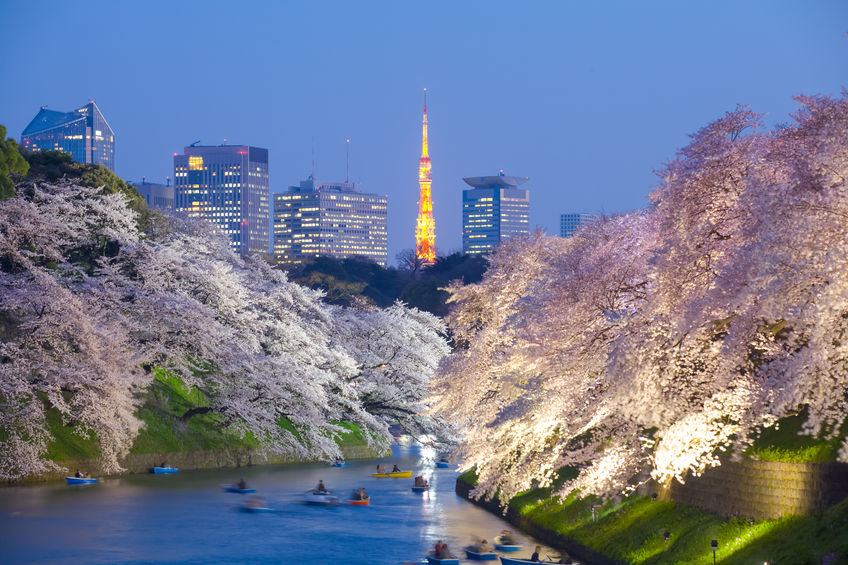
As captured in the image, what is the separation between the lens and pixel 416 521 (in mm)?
34469

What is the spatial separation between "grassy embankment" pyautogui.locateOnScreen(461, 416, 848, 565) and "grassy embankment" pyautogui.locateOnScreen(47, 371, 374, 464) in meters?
21.6

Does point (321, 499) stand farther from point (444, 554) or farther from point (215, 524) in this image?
point (444, 554)

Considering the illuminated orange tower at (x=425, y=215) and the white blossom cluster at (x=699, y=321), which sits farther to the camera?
the illuminated orange tower at (x=425, y=215)

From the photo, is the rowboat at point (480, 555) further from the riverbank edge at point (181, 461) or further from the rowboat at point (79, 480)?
the riverbank edge at point (181, 461)

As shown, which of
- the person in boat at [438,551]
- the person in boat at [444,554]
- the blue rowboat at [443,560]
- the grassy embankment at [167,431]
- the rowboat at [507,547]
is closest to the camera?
the blue rowboat at [443,560]

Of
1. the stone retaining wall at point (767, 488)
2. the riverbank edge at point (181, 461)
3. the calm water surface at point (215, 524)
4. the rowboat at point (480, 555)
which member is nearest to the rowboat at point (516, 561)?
the rowboat at point (480, 555)

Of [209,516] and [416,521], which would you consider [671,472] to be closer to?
[416,521]

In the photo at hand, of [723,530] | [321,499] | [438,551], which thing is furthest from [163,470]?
[723,530]

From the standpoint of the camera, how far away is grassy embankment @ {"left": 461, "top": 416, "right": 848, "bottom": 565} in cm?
1703

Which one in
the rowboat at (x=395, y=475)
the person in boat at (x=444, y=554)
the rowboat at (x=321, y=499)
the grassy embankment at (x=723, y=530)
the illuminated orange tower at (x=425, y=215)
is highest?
the illuminated orange tower at (x=425, y=215)

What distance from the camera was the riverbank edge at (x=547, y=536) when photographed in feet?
79.5

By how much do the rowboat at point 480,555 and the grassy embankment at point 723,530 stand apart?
1963 mm

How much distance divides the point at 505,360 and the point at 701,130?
11114 mm

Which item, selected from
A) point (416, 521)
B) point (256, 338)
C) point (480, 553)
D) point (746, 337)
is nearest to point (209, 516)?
point (416, 521)
